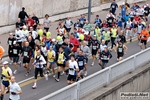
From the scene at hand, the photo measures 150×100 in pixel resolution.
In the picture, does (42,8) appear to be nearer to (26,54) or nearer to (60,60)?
(26,54)

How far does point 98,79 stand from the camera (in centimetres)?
1563

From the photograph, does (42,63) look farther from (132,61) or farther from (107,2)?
(107,2)

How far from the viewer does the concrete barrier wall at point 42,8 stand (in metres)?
27.2

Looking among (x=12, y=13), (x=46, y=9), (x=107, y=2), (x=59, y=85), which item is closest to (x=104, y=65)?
(x=59, y=85)

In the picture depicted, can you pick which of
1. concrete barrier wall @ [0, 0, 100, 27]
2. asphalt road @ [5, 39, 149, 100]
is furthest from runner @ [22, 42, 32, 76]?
concrete barrier wall @ [0, 0, 100, 27]

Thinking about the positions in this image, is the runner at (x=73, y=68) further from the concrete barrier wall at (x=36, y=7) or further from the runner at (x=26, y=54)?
the concrete barrier wall at (x=36, y=7)

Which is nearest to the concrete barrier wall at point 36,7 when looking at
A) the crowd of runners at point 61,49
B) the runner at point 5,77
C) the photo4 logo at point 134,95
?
the crowd of runners at point 61,49

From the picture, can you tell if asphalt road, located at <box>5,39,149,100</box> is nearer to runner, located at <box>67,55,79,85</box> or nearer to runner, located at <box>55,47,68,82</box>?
runner, located at <box>55,47,68,82</box>

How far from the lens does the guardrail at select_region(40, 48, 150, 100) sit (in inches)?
536

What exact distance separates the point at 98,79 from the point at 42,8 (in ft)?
51.0

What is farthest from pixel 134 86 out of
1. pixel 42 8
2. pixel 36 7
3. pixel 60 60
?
pixel 42 8

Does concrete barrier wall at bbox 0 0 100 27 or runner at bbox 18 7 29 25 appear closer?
concrete barrier wall at bbox 0 0 100 27

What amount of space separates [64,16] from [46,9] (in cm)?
209

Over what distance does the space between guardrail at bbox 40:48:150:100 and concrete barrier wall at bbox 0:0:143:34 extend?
1067cm
